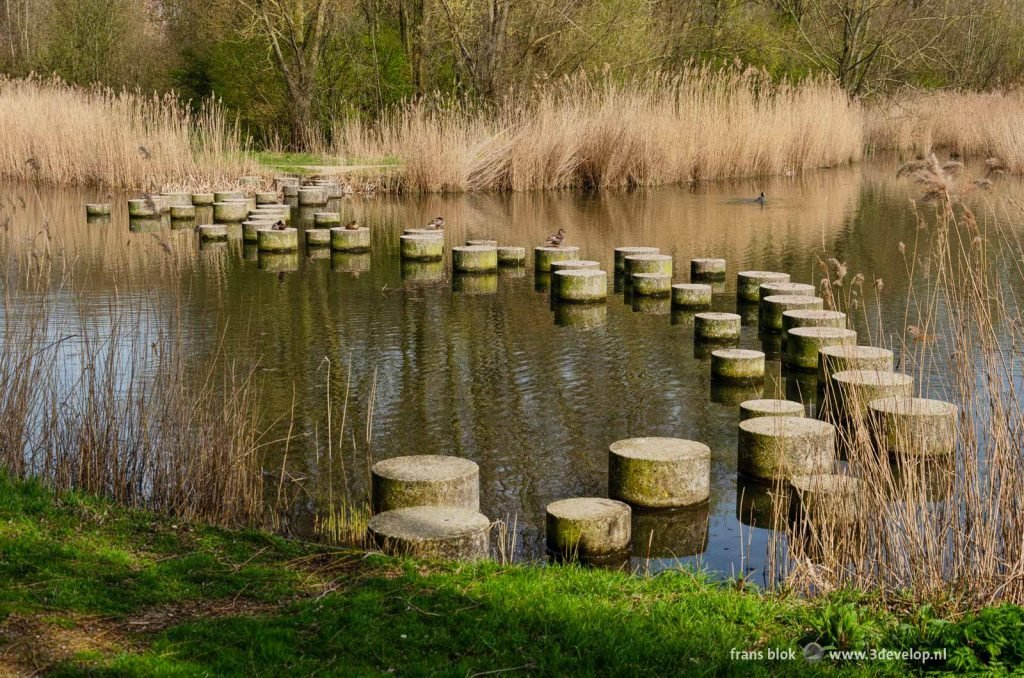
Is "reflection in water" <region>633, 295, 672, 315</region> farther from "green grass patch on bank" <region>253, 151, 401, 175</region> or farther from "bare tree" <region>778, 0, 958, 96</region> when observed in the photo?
"bare tree" <region>778, 0, 958, 96</region>

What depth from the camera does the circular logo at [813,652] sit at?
3.38 metres

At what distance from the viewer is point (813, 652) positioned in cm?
342

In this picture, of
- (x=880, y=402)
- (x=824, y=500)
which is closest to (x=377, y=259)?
(x=880, y=402)

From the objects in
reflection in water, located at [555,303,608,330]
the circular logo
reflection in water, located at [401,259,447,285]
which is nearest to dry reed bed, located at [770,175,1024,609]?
the circular logo

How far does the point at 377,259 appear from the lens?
12922mm

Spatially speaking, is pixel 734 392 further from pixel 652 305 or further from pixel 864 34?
pixel 864 34

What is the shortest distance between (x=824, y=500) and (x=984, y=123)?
2301cm

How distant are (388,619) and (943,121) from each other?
26.3m

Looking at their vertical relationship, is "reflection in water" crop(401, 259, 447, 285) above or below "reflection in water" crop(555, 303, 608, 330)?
above

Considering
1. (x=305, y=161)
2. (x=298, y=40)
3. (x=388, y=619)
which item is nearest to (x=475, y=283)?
(x=388, y=619)

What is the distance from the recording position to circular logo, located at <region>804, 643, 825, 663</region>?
3.38m

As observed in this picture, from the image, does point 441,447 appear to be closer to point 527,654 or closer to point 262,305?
point 527,654

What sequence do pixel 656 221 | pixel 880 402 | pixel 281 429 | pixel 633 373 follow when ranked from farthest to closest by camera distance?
pixel 656 221, pixel 633 373, pixel 281 429, pixel 880 402

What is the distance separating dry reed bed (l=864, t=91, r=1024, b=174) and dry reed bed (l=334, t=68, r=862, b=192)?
4830mm
